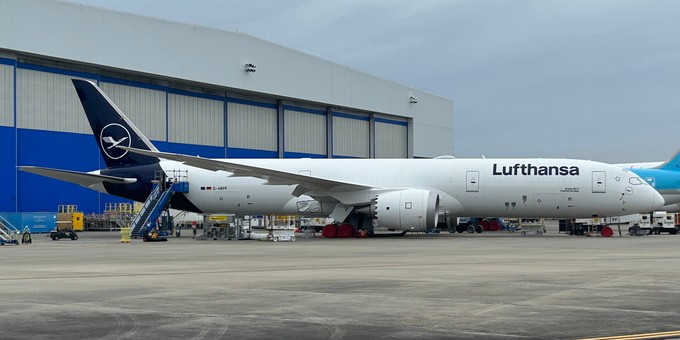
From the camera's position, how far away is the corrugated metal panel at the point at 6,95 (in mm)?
52969

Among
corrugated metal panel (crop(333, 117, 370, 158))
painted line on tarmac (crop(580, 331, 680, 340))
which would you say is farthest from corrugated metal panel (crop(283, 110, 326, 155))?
painted line on tarmac (crop(580, 331, 680, 340))

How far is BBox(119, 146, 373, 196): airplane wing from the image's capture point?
1323 inches

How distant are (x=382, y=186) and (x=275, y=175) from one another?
6.03 meters

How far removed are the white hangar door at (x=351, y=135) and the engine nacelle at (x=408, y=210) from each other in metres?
46.9

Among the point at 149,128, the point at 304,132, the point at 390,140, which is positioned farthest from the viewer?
the point at 390,140

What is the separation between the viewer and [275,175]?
3428cm

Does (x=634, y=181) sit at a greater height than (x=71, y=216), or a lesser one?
greater

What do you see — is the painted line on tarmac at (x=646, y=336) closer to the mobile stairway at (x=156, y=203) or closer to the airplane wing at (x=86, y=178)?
the mobile stairway at (x=156, y=203)

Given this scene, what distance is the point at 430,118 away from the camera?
93125 mm

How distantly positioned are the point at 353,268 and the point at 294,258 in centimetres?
436

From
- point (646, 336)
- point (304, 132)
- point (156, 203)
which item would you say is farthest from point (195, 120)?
point (646, 336)

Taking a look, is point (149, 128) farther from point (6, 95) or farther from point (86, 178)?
point (86, 178)

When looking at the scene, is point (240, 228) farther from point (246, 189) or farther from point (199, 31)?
point (199, 31)

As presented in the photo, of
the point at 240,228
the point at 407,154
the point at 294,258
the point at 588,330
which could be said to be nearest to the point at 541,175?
the point at 240,228
